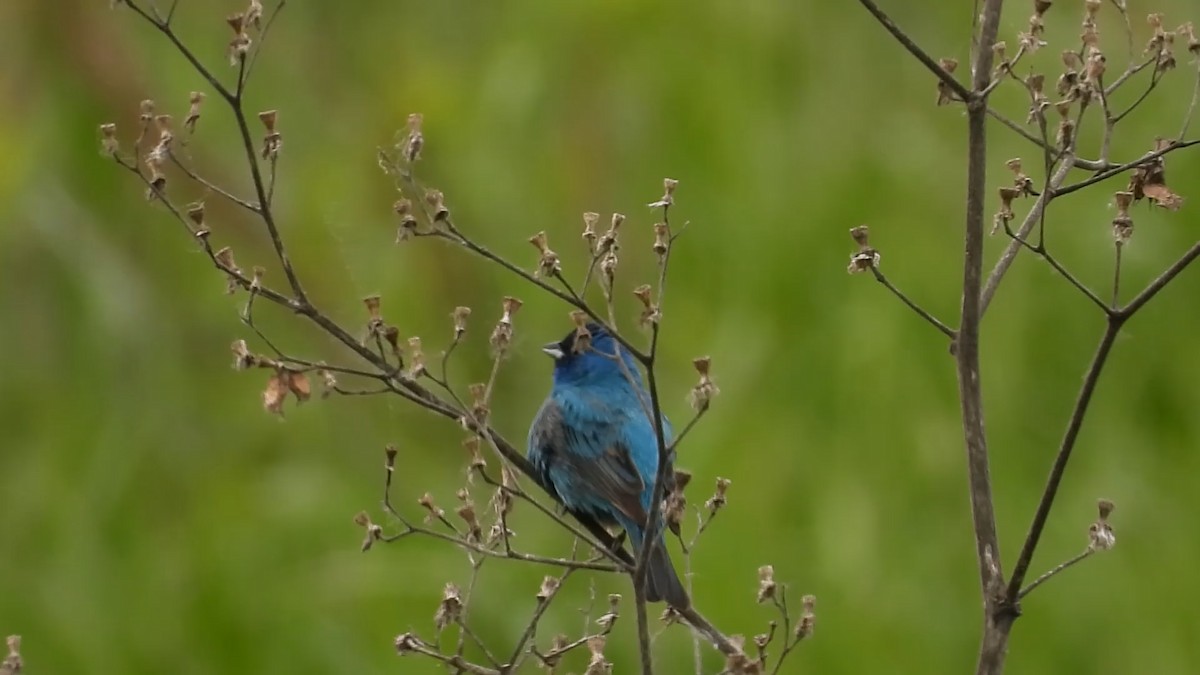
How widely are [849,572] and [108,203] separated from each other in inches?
114

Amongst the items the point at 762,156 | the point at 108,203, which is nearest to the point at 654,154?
the point at 762,156

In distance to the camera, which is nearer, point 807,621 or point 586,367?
point 807,621

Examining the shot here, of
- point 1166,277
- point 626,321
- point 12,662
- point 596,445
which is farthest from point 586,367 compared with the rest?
point 1166,277

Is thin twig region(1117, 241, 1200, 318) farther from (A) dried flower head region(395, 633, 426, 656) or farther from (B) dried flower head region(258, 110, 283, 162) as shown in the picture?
(B) dried flower head region(258, 110, 283, 162)

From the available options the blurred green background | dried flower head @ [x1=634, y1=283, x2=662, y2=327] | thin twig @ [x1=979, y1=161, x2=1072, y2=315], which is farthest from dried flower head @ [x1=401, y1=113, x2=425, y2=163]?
the blurred green background

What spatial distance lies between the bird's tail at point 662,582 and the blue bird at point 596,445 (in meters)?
0.29

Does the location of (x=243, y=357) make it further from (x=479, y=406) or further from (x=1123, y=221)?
(x=1123, y=221)

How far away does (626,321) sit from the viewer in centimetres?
562

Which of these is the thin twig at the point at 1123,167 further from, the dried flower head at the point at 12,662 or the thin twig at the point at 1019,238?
the dried flower head at the point at 12,662

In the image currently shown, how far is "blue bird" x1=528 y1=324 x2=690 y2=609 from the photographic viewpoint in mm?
4230

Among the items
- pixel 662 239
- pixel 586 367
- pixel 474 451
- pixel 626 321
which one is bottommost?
pixel 474 451

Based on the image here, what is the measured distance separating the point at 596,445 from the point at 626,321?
118cm

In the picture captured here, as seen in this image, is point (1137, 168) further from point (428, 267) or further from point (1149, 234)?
point (428, 267)

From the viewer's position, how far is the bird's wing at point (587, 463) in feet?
13.8
